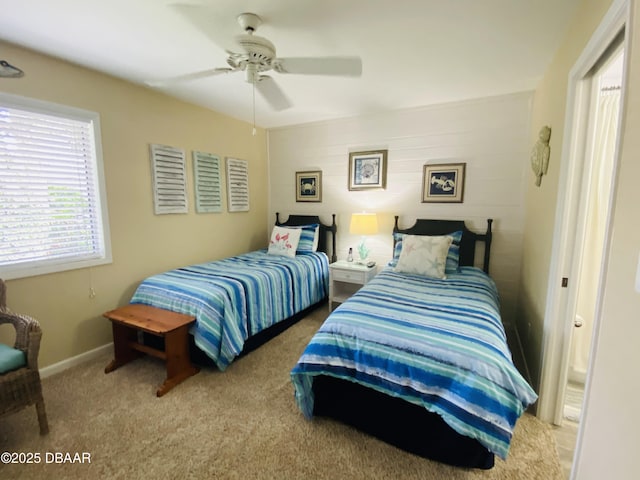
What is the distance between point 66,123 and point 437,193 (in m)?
3.57

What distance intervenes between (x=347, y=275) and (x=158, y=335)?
80.2 inches

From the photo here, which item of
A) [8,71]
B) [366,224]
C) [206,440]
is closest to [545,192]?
[366,224]

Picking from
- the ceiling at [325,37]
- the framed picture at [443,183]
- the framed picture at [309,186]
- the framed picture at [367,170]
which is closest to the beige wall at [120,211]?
the ceiling at [325,37]

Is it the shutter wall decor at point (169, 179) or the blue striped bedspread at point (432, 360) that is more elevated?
the shutter wall decor at point (169, 179)

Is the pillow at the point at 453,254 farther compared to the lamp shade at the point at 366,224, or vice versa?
the lamp shade at the point at 366,224

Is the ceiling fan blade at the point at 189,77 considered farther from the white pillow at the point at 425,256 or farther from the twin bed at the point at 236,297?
the white pillow at the point at 425,256

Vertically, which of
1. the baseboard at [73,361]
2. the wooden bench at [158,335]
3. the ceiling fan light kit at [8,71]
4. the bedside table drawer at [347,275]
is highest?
the ceiling fan light kit at [8,71]

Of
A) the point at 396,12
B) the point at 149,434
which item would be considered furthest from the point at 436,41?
the point at 149,434

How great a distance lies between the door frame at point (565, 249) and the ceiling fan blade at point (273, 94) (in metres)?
2.17

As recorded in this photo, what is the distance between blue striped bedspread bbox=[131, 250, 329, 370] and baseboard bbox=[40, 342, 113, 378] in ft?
1.71

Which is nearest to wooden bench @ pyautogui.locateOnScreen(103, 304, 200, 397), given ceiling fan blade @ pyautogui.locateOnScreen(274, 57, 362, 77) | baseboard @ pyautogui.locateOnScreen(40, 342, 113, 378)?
baseboard @ pyautogui.locateOnScreen(40, 342, 113, 378)

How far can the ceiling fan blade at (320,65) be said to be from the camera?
1.79 meters

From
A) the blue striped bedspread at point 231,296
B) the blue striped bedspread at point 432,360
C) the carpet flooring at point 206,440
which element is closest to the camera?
the blue striped bedspread at point 432,360

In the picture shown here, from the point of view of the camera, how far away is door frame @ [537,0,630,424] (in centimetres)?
157
